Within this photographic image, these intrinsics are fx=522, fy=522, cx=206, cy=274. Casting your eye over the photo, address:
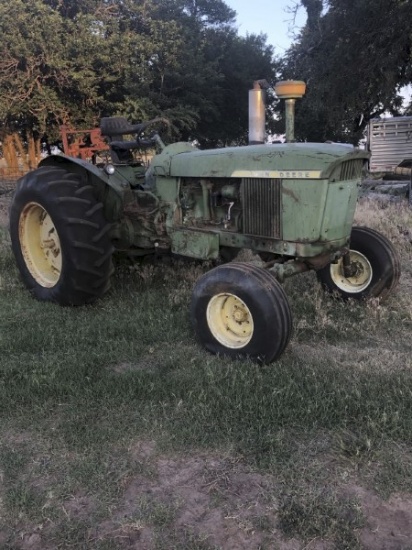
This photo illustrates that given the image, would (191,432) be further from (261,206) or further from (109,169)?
(109,169)

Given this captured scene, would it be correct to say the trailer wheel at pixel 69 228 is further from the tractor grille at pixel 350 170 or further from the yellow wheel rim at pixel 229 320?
the tractor grille at pixel 350 170

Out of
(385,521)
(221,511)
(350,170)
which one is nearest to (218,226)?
(350,170)

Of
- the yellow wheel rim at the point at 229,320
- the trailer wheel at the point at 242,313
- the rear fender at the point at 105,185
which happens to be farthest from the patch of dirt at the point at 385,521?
the rear fender at the point at 105,185

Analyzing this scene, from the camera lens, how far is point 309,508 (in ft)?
7.19

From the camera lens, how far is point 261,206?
151 inches

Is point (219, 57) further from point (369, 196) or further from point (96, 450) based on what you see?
point (96, 450)

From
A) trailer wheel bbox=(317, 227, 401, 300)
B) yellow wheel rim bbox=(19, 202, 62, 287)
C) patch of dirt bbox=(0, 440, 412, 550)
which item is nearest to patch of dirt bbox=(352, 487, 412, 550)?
patch of dirt bbox=(0, 440, 412, 550)

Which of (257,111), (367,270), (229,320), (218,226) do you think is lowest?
(229,320)

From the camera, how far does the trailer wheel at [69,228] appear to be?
425 cm

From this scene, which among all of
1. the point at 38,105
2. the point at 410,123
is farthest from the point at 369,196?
the point at 38,105

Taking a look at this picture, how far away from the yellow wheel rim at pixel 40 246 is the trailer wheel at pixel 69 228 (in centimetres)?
1

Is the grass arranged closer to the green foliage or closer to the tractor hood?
the tractor hood

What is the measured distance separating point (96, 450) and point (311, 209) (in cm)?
208

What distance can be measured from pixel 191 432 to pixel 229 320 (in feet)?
3.68
